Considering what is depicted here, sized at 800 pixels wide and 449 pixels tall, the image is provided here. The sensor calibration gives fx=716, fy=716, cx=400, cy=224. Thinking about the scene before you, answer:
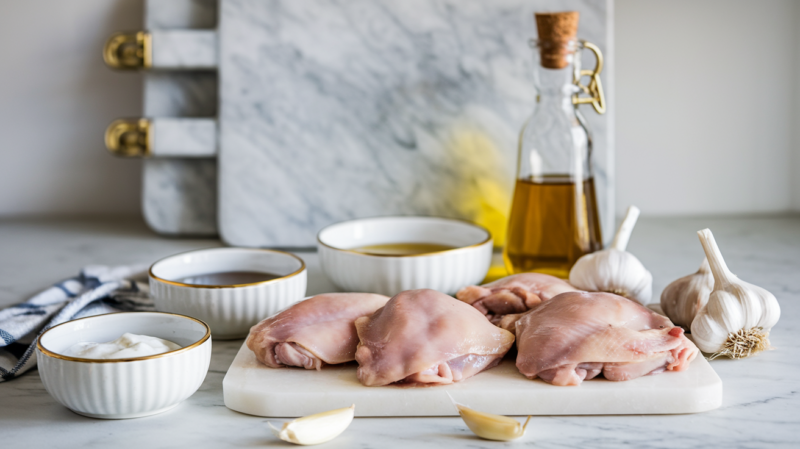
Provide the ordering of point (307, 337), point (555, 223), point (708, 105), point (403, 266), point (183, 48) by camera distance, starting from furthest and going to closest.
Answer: point (708, 105)
point (183, 48)
point (555, 223)
point (403, 266)
point (307, 337)

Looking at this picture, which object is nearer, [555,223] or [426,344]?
[426,344]

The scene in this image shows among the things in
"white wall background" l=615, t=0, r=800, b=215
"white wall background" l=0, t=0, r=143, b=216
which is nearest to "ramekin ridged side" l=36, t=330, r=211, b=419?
"white wall background" l=0, t=0, r=143, b=216

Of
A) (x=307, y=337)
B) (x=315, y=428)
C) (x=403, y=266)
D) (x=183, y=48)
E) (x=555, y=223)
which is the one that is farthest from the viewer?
(x=183, y=48)

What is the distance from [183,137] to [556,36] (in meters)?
0.72

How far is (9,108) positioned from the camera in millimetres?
1548

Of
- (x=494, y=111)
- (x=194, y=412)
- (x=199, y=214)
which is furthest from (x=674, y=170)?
(x=194, y=412)

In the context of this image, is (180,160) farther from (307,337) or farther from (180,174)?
(307,337)

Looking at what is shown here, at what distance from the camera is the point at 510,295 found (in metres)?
0.88

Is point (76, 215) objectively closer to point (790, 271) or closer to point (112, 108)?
point (112, 108)

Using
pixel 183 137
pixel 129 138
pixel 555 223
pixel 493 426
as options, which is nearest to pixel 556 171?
pixel 555 223

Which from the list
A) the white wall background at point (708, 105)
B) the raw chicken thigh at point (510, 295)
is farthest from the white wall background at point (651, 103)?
the raw chicken thigh at point (510, 295)

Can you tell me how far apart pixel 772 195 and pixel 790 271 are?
0.41m

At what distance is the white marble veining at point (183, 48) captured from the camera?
1351 millimetres

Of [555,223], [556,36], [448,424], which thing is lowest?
[448,424]
